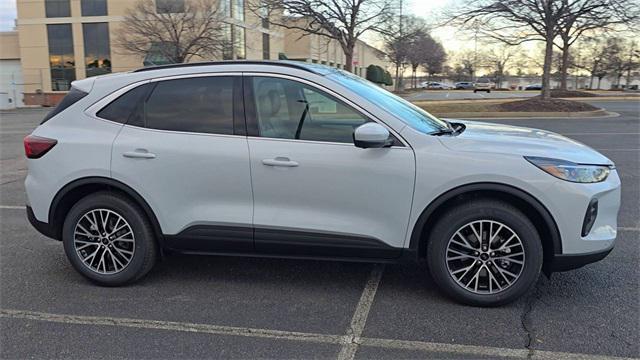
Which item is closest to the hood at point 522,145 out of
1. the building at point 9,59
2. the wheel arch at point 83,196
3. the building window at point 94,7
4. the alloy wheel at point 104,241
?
A: the wheel arch at point 83,196

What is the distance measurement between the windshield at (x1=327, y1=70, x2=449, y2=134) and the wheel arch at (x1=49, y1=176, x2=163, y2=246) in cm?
177

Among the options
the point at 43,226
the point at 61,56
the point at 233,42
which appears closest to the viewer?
the point at 43,226

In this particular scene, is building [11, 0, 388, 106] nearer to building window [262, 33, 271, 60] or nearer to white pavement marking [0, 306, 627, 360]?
building window [262, 33, 271, 60]

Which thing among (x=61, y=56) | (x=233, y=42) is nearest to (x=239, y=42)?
(x=233, y=42)

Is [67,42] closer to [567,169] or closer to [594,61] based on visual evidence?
[567,169]

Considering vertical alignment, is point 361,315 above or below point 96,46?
below

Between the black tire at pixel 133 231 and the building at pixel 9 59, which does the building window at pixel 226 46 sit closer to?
the building at pixel 9 59

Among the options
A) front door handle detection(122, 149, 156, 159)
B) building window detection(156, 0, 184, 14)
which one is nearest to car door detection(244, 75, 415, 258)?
front door handle detection(122, 149, 156, 159)

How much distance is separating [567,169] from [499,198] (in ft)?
1.59

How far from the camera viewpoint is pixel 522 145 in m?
3.75

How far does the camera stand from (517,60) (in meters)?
84.8

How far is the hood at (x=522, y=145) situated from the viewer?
11.9 feet

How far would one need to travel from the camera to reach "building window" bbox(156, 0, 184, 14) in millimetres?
38531

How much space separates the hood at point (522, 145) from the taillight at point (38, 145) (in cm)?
308
